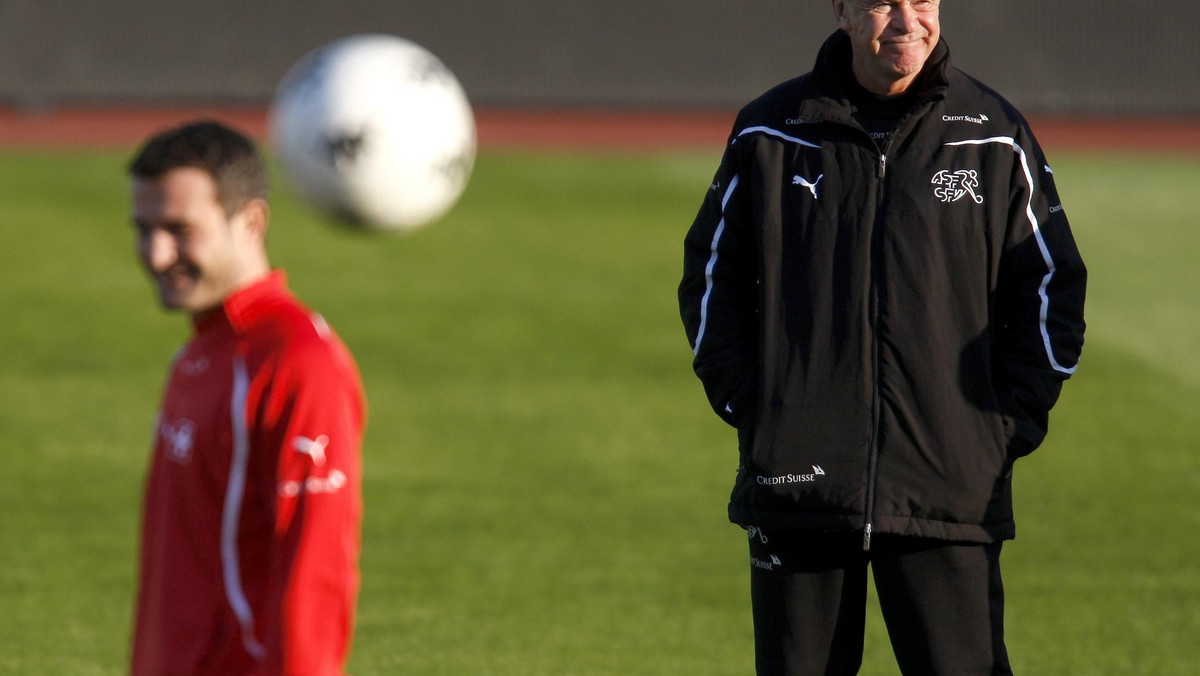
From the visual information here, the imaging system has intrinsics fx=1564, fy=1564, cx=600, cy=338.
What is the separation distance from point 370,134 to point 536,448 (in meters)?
6.68

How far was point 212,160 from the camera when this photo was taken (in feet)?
9.45

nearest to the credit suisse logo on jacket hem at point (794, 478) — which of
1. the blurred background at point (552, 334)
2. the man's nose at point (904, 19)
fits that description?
the man's nose at point (904, 19)

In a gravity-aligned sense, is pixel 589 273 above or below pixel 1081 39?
below

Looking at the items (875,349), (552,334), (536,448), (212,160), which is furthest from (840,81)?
(552,334)

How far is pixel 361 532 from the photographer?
27.9ft

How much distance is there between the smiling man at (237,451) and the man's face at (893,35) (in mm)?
1606

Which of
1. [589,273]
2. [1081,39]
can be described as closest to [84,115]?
[589,273]

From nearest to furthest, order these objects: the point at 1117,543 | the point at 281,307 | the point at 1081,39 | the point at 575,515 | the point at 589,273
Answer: the point at 281,307, the point at 1117,543, the point at 575,515, the point at 589,273, the point at 1081,39

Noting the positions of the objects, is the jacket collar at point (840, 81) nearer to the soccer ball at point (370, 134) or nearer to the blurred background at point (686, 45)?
the soccer ball at point (370, 134)

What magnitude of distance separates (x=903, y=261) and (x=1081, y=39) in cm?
2497

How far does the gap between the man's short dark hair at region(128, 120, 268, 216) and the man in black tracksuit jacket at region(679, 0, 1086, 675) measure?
144 cm

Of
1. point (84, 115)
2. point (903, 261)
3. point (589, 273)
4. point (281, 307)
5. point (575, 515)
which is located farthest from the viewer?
point (84, 115)

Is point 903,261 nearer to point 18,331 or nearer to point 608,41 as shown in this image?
point 18,331

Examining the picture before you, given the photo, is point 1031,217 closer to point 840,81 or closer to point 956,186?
point 956,186
